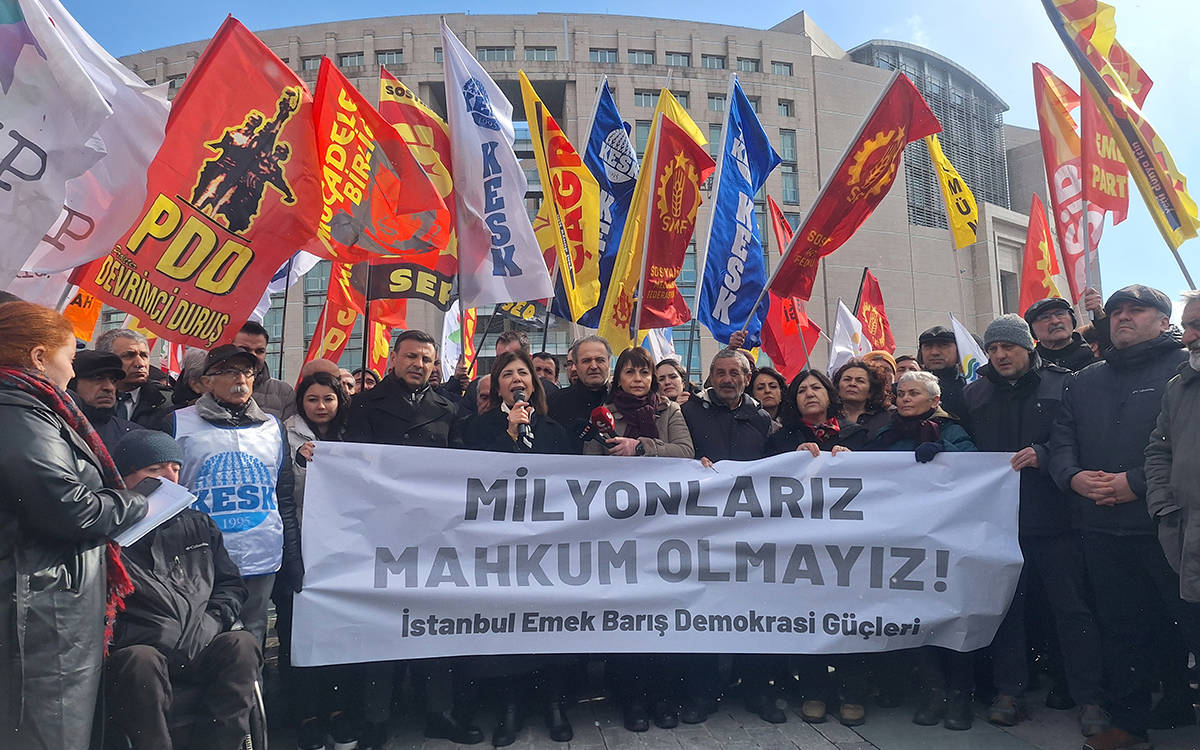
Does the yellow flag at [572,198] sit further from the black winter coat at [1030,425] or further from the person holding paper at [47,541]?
the person holding paper at [47,541]

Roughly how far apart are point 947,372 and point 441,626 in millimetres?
4340

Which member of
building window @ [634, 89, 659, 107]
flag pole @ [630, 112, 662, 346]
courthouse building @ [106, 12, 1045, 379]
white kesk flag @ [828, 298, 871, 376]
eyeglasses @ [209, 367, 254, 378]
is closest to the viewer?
eyeglasses @ [209, 367, 254, 378]

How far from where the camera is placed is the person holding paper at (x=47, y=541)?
2.49m

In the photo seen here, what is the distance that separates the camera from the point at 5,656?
2.46 m

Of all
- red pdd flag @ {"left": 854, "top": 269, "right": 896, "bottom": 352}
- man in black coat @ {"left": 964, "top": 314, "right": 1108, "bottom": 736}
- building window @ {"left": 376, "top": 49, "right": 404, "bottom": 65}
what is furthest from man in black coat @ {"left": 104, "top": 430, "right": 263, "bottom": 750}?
building window @ {"left": 376, "top": 49, "right": 404, "bottom": 65}

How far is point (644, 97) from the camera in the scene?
43.2 m

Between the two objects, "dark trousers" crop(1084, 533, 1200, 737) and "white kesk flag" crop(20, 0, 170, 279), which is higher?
"white kesk flag" crop(20, 0, 170, 279)

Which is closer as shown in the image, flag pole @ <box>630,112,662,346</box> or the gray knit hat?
the gray knit hat

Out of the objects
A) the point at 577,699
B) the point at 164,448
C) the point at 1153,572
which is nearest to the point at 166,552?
the point at 164,448

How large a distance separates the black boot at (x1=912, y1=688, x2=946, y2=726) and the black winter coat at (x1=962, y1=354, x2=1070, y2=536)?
100cm

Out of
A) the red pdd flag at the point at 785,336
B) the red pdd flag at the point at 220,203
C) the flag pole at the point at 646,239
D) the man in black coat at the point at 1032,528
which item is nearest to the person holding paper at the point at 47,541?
the red pdd flag at the point at 220,203

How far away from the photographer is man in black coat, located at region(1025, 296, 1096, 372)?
185 inches

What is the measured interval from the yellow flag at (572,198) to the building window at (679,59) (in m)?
40.5

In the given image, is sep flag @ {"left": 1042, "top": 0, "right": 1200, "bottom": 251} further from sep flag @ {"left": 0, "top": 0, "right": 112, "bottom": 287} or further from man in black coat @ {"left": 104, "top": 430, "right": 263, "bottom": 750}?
man in black coat @ {"left": 104, "top": 430, "right": 263, "bottom": 750}
